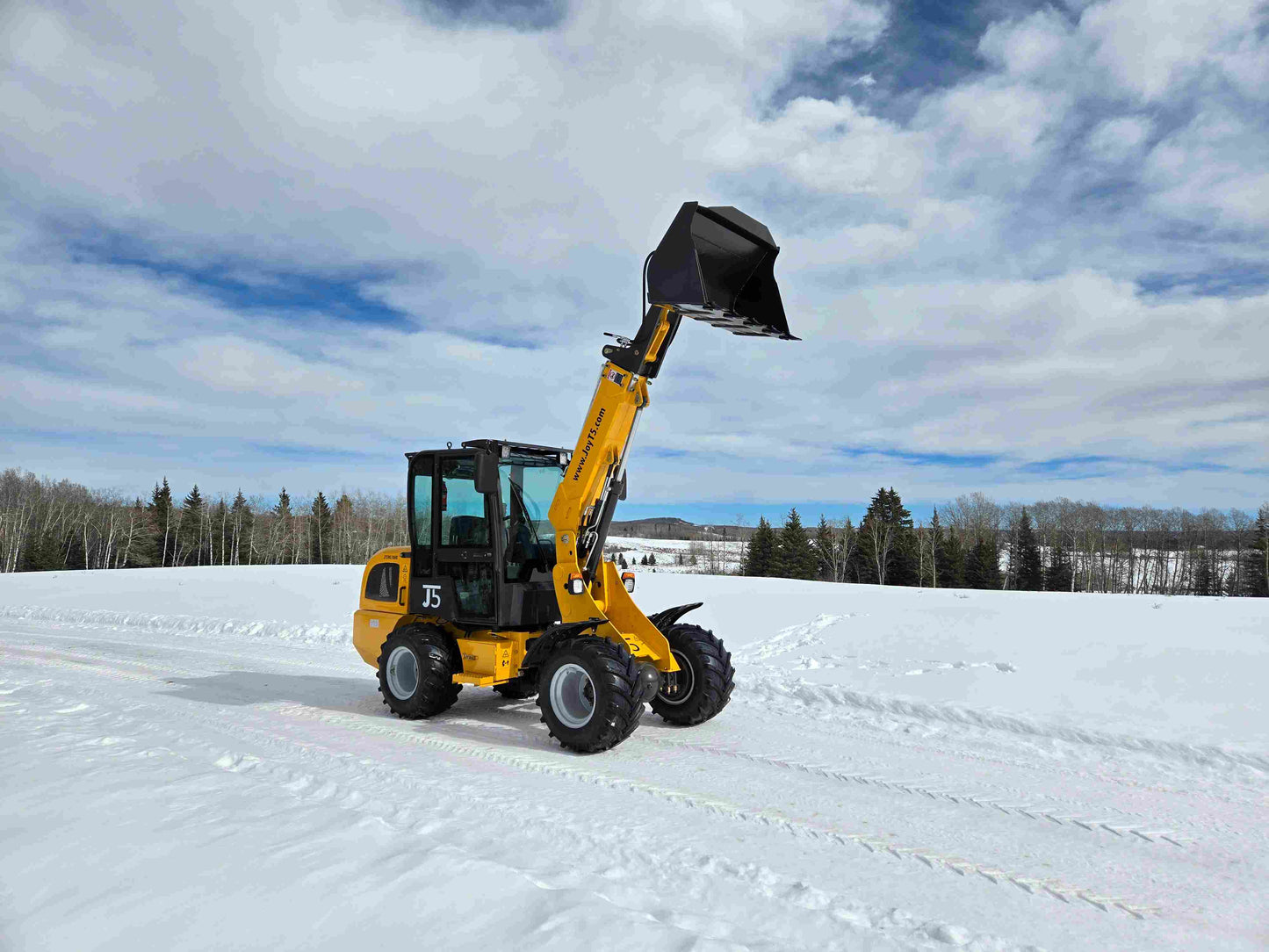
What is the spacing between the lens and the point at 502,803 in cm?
509

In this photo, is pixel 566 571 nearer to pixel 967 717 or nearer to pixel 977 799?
pixel 977 799

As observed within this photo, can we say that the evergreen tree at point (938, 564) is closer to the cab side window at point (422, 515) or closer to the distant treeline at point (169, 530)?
the distant treeline at point (169, 530)

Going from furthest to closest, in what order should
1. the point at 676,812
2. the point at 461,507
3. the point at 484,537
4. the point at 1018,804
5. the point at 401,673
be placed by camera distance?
the point at 401,673 < the point at 461,507 < the point at 484,537 < the point at 1018,804 < the point at 676,812

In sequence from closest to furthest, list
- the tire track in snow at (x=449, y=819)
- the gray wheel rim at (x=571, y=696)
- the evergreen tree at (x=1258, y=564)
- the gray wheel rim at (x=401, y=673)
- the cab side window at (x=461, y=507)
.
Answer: the tire track in snow at (x=449, y=819)
the gray wheel rim at (x=571, y=696)
the cab side window at (x=461, y=507)
the gray wheel rim at (x=401, y=673)
the evergreen tree at (x=1258, y=564)

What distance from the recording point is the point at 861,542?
60094 millimetres

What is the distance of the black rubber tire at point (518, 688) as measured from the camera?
839cm

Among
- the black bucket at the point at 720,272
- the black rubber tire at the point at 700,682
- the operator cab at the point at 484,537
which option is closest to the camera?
the black bucket at the point at 720,272

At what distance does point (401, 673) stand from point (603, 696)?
2.71m

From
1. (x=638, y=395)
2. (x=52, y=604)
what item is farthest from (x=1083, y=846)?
(x=52, y=604)

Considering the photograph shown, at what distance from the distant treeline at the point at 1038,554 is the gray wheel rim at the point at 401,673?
50.7m

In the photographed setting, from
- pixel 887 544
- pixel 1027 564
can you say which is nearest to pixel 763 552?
pixel 887 544

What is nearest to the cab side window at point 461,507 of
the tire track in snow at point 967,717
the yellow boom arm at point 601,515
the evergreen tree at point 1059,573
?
the yellow boom arm at point 601,515

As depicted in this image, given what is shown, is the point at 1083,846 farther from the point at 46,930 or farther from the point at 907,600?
the point at 907,600

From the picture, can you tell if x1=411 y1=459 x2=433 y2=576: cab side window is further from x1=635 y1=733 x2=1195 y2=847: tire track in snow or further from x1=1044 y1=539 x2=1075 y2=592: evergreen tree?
x1=1044 y1=539 x2=1075 y2=592: evergreen tree
